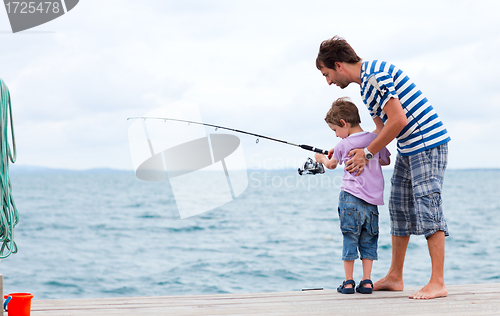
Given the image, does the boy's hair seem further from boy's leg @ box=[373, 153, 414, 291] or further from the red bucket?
the red bucket

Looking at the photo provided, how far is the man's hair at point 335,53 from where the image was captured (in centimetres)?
206

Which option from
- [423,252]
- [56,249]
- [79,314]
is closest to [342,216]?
[79,314]

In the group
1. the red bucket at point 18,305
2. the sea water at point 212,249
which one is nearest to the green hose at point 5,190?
the red bucket at point 18,305

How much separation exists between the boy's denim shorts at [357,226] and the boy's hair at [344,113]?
33cm

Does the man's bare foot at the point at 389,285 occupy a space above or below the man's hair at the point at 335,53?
below

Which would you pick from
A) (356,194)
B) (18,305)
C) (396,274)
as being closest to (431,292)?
(396,274)

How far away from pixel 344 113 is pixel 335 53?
275 millimetres

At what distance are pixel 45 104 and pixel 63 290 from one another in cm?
1942

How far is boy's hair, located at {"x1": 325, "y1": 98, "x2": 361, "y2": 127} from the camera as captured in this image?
2148 millimetres

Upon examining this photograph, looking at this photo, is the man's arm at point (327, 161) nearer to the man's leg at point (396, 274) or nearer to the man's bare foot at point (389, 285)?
the man's leg at point (396, 274)

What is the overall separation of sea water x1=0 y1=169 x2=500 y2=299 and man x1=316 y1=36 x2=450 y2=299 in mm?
3487

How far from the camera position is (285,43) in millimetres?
28516

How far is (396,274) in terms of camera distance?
2199 millimetres

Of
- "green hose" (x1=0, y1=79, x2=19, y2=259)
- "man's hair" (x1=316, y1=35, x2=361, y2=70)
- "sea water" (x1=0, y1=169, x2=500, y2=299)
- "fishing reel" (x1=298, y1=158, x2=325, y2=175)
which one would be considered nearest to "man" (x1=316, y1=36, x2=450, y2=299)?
"man's hair" (x1=316, y1=35, x2=361, y2=70)
